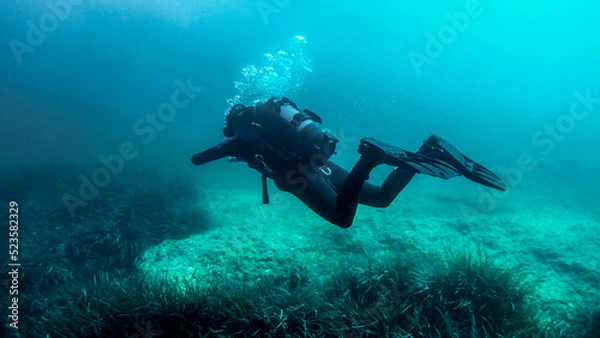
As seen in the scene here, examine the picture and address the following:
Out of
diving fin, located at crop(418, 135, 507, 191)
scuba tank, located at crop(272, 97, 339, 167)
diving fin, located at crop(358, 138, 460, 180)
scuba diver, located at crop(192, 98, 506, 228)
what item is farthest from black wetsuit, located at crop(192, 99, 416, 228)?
diving fin, located at crop(418, 135, 507, 191)

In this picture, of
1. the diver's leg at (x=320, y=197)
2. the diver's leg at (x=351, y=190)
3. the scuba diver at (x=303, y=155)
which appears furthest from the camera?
the diver's leg at (x=320, y=197)

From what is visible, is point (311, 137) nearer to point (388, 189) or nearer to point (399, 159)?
point (399, 159)

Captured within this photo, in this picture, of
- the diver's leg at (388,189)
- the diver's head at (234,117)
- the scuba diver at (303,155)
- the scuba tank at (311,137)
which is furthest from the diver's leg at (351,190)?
the diver's head at (234,117)

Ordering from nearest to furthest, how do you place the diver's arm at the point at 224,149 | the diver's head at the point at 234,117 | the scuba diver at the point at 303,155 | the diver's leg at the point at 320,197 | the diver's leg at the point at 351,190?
the diver's leg at the point at 351,190
the scuba diver at the point at 303,155
the diver's leg at the point at 320,197
the diver's arm at the point at 224,149
the diver's head at the point at 234,117

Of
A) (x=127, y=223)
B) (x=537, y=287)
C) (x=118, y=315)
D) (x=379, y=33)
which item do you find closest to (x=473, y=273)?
(x=537, y=287)

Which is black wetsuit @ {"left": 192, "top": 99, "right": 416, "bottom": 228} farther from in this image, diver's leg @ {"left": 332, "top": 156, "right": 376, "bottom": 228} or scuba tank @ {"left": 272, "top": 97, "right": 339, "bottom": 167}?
scuba tank @ {"left": 272, "top": 97, "right": 339, "bottom": 167}

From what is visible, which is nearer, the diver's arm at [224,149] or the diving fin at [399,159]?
the diving fin at [399,159]

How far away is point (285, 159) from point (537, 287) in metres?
5.49

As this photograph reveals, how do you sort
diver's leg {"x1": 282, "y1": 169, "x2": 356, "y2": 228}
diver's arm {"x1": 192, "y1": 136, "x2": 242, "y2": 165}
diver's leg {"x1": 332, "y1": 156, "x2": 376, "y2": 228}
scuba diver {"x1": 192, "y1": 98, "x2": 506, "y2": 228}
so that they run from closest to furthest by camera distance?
diver's leg {"x1": 332, "y1": 156, "x2": 376, "y2": 228} < scuba diver {"x1": 192, "y1": 98, "x2": 506, "y2": 228} < diver's leg {"x1": 282, "y1": 169, "x2": 356, "y2": 228} < diver's arm {"x1": 192, "y1": 136, "x2": 242, "y2": 165}

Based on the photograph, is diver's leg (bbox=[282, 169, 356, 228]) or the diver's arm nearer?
diver's leg (bbox=[282, 169, 356, 228])

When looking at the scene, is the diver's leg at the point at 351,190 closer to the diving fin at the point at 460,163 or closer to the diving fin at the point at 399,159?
the diving fin at the point at 399,159

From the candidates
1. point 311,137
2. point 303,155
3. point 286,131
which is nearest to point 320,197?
point 303,155

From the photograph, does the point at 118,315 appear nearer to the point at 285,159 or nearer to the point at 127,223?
the point at 285,159

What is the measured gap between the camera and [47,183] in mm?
12125
